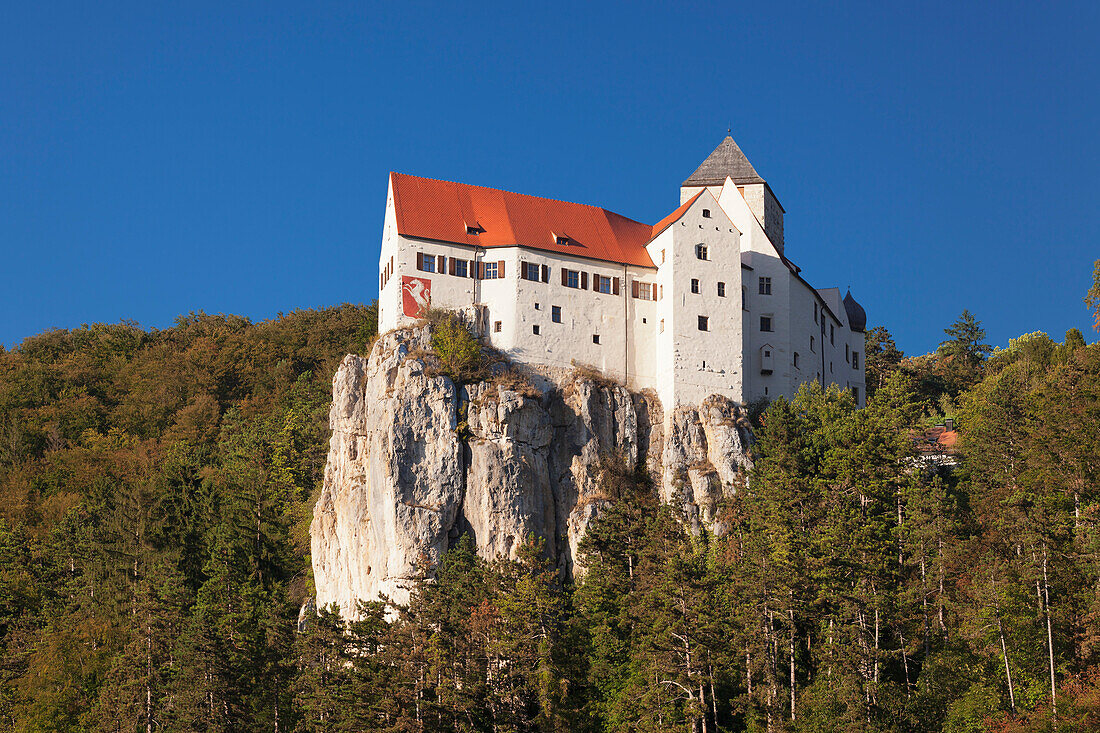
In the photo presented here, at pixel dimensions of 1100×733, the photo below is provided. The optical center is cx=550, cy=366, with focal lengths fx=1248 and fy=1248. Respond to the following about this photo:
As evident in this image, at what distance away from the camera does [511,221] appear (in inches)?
2562

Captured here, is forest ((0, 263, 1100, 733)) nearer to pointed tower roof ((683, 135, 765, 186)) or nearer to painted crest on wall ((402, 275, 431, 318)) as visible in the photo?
→ painted crest on wall ((402, 275, 431, 318))

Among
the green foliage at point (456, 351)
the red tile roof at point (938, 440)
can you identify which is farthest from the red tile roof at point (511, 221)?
the red tile roof at point (938, 440)

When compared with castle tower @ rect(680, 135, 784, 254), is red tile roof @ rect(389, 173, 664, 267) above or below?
below

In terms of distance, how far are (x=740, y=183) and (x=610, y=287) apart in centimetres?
1340

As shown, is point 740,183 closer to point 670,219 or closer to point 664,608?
point 670,219

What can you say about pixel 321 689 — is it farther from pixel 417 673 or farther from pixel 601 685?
pixel 601 685

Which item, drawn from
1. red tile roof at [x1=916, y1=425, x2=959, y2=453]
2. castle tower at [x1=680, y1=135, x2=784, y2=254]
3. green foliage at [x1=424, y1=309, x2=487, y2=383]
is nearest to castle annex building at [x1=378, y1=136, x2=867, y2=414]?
green foliage at [x1=424, y1=309, x2=487, y2=383]

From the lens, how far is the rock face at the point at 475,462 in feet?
183

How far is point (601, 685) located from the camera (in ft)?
156

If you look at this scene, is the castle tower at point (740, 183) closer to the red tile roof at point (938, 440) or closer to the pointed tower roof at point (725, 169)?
the pointed tower roof at point (725, 169)

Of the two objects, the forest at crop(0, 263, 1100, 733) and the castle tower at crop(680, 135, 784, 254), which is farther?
the castle tower at crop(680, 135, 784, 254)

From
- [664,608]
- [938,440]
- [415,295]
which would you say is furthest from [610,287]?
[938,440]

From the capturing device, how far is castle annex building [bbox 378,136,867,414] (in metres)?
61.8

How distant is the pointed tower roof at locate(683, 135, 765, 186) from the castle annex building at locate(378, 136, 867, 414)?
5.97 meters
